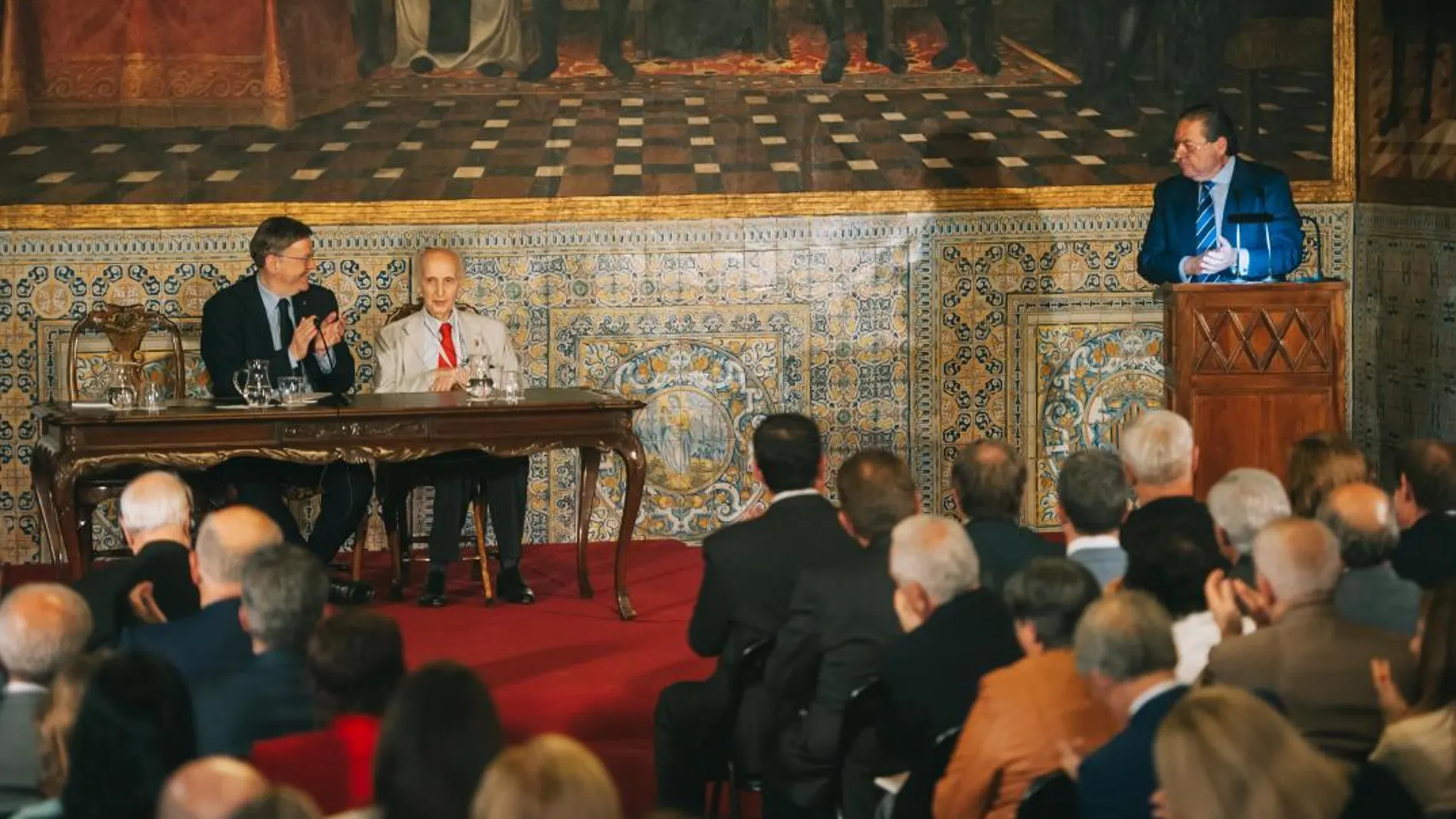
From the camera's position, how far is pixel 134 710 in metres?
3.64

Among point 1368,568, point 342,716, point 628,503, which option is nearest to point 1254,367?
point 628,503

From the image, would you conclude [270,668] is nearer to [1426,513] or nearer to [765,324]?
[1426,513]

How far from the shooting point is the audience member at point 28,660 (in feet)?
13.6

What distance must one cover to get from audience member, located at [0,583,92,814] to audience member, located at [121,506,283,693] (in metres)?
0.26

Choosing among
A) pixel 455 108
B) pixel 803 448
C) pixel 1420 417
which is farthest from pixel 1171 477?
pixel 455 108

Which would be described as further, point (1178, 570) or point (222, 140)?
point (222, 140)

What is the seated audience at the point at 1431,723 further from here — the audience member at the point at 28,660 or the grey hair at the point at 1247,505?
the audience member at the point at 28,660

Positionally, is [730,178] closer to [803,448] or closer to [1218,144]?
[1218,144]

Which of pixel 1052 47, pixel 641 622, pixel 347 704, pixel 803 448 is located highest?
pixel 1052 47

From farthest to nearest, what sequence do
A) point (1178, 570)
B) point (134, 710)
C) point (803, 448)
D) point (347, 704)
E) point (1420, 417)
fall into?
point (1420, 417) < point (803, 448) < point (1178, 570) < point (347, 704) < point (134, 710)

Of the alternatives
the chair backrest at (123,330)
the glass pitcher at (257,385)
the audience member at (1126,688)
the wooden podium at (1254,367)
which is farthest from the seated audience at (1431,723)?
the chair backrest at (123,330)

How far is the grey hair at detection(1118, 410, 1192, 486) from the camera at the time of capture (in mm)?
6082

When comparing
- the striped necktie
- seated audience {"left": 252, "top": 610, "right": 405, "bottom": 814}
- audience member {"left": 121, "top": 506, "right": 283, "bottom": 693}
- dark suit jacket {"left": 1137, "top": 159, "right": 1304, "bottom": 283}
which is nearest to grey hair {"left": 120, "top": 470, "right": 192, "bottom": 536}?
audience member {"left": 121, "top": 506, "right": 283, "bottom": 693}

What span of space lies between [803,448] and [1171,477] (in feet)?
3.87
